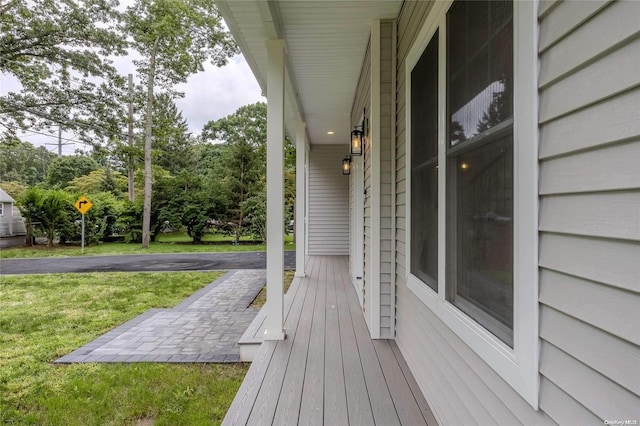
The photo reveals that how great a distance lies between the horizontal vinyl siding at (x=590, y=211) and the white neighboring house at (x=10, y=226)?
1753 centimetres

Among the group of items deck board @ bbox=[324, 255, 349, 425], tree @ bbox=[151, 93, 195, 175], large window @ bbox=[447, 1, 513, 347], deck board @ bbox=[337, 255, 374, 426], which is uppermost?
tree @ bbox=[151, 93, 195, 175]

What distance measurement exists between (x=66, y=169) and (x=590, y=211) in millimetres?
26166

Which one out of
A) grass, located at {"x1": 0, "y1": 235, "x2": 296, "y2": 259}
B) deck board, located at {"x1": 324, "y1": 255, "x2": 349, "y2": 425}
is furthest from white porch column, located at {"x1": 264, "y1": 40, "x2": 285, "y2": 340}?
grass, located at {"x1": 0, "y1": 235, "x2": 296, "y2": 259}

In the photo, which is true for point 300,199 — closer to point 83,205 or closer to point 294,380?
point 294,380

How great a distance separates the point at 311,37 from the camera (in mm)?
3188

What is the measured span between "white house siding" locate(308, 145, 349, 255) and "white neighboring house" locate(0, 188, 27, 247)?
12781mm

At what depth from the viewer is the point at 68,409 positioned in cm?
248

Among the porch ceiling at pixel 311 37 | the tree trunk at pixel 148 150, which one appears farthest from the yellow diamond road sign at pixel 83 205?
the porch ceiling at pixel 311 37

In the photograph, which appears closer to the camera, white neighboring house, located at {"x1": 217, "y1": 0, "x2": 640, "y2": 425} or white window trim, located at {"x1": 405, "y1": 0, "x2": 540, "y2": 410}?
white neighboring house, located at {"x1": 217, "y1": 0, "x2": 640, "y2": 425}

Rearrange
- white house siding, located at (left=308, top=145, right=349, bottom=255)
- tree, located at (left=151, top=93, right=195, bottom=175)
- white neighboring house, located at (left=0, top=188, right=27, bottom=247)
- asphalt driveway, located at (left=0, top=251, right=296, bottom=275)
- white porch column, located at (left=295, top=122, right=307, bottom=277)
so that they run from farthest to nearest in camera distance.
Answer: tree, located at (left=151, top=93, right=195, bottom=175) < white neighboring house, located at (left=0, top=188, right=27, bottom=247) < white house siding, located at (left=308, top=145, right=349, bottom=255) < asphalt driveway, located at (left=0, top=251, right=296, bottom=275) < white porch column, located at (left=295, top=122, right=307, bottom=277)

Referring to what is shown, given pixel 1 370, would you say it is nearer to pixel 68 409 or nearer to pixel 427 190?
pixel 68 409

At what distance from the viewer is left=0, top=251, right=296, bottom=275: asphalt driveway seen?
26.9ft

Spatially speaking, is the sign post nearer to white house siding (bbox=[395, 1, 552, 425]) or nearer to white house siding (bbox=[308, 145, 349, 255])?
white house siding (bbox=[308, 145, 349, 255])

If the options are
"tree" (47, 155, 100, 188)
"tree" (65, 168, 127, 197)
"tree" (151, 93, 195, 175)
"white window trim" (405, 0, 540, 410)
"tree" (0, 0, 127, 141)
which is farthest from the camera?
"tree" (151, 93, 195, 175)
